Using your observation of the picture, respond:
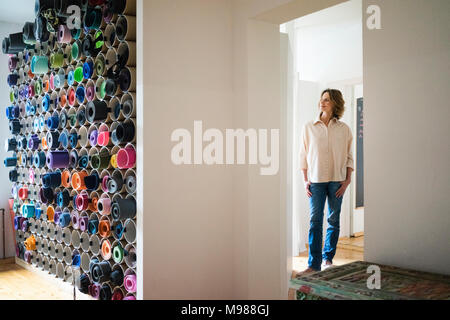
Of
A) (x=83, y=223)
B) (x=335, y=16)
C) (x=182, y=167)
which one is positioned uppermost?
(x=335, y=16)

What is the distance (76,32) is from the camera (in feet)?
11.0

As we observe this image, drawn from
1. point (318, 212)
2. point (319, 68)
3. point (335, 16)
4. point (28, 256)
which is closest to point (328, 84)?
point (319, 68)

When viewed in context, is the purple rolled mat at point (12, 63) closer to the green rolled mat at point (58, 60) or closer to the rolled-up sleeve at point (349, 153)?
the green rolled mat at point (58, 60)

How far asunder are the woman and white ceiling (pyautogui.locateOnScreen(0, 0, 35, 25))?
3019 millimetres

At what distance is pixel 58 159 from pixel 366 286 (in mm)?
2655

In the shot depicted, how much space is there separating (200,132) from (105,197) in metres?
0.88

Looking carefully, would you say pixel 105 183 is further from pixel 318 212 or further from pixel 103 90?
pixel 318 212

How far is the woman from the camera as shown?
11.6ft

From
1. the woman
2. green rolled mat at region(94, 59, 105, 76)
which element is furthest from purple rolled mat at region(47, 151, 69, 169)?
the woman

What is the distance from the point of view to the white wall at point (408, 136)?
1.85 m

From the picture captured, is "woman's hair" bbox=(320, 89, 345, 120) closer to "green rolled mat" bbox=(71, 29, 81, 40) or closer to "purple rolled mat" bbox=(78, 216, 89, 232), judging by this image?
"green rolled mat" bbox=(71, 29, 81, 40)

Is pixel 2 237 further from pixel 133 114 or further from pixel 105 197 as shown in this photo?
pixel 133 114

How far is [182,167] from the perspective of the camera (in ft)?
8.71

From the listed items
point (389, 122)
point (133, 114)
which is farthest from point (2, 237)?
point (389, 122)
